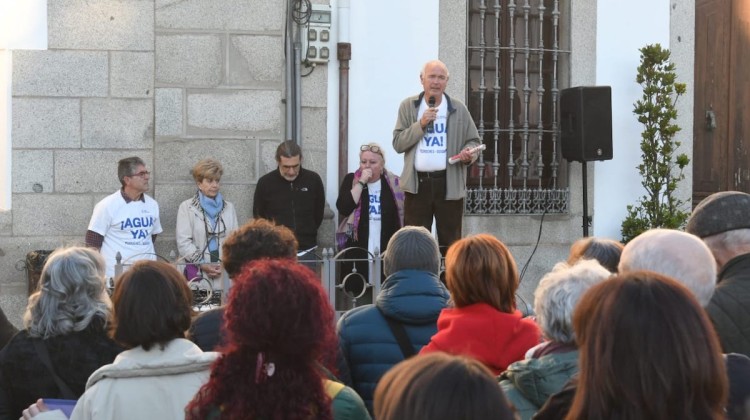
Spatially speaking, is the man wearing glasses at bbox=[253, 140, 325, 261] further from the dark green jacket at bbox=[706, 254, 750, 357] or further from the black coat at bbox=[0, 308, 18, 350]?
the dark green jacket at bbox=[706, 254, 750, 357]

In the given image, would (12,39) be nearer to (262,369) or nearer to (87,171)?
(87,171)

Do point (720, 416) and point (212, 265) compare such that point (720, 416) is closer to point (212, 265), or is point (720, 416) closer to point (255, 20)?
point (212, 265)

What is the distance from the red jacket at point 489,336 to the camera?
3.62 m

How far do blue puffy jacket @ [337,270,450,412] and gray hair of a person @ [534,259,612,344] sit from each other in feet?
3.06

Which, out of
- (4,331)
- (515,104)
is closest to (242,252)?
(4,331)

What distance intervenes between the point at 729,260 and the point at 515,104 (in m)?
5.72

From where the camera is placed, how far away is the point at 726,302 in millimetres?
3469

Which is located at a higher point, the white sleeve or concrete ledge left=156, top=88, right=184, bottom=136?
concrete ledge left=156, top=88, right=184, bottom=136

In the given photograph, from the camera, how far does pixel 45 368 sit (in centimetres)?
353

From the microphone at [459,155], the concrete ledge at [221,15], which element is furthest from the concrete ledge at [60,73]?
the microphone at [459,155]

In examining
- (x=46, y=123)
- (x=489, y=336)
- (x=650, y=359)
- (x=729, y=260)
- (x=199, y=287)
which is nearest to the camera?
(x=650, y=359)

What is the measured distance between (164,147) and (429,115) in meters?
2.17

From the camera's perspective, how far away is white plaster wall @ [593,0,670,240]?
9562 millimetres

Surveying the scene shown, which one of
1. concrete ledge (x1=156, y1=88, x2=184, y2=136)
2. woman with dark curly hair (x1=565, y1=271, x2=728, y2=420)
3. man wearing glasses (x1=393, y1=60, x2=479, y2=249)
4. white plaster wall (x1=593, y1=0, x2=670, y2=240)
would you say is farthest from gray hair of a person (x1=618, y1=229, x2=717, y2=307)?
white plaster wall (x1=593, y1=0, x2=670, y2=240)
